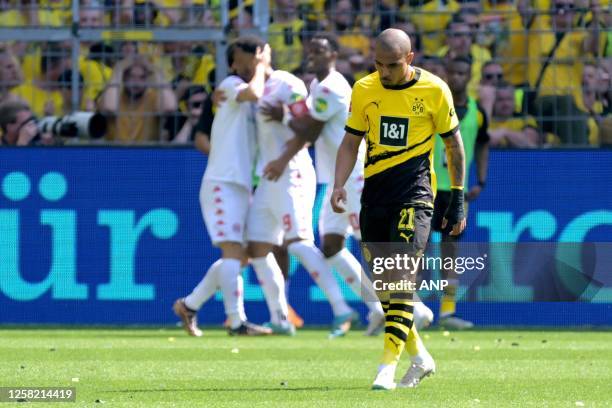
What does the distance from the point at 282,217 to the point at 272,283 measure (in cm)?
56

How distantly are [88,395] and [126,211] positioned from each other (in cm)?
657

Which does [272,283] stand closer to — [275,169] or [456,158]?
[275,169]

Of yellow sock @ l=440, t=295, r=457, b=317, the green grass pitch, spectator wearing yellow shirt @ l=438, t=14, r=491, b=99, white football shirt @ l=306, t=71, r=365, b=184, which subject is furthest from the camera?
spectator wearing yellow shirt @ l=438, t=14, r=491, b=99

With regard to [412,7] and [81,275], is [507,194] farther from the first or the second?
[81,275]

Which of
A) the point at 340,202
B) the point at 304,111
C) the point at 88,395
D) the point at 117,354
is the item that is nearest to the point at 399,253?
the point at 340,202

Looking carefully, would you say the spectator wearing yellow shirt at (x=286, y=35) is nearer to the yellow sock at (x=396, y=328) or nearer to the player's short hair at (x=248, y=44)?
the player's short hair at (x=248, y=44)

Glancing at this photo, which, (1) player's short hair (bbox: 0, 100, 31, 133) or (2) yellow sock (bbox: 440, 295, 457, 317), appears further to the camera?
(1) player's short hair (bbox: 0, 100, 31, 133)

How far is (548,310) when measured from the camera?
48.5ft

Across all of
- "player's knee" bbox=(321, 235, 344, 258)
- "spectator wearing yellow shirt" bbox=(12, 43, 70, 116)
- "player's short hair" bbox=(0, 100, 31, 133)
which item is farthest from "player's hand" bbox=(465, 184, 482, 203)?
"player's short hair" bbox=(0, 100, 31, 133)

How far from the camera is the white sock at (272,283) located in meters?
13.1

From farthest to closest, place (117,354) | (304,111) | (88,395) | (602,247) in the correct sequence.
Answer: (602,247)
(304,111)
(117,354)
(88,395)

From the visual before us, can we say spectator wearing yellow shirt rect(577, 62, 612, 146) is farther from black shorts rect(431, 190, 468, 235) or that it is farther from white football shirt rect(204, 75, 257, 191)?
white football shirt rect(204, 75, 257, 191)

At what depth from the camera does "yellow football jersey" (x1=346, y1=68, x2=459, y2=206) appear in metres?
8.70

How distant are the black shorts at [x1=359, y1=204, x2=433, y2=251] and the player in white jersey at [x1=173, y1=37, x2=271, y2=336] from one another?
14.2 ft
